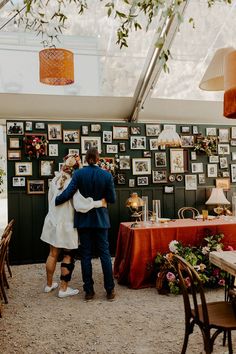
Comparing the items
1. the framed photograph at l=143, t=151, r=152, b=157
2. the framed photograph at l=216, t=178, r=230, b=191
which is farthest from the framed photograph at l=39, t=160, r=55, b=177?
the framed photograph at l=216, t=178, r=230, b=191

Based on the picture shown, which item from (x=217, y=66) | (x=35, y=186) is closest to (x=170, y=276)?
(x=217, y=66)

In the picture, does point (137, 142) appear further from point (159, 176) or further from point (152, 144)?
point (159, 176)

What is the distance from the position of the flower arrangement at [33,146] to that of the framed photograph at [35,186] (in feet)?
1.48

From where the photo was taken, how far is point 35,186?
696 centimetres

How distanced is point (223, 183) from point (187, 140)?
1.18m

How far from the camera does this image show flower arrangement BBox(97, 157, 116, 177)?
284 inches

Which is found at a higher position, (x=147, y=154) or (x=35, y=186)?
(x=147, y=154)

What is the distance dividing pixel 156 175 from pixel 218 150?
1467 mm

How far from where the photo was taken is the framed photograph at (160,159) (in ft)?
25.0

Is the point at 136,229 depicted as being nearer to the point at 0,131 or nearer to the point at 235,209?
the point at 235,209

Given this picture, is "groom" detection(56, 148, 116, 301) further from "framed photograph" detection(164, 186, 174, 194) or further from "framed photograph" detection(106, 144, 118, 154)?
"framed photograph" detection(164, 186, 174, 194)

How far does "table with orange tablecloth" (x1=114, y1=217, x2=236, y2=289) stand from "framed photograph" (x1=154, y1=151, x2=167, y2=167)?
7.86 feet

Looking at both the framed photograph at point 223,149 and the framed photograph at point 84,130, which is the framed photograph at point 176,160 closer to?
the framed photograph at point 223,149

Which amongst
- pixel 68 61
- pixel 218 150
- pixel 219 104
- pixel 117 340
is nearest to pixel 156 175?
pixel 218 150
